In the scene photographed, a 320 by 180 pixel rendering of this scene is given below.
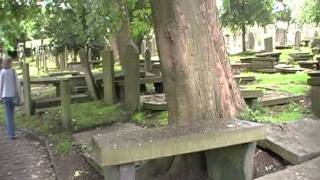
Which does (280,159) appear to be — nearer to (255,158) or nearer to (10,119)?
(255,158)

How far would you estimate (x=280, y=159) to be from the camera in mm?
6137

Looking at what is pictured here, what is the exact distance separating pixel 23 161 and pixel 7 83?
273 cm

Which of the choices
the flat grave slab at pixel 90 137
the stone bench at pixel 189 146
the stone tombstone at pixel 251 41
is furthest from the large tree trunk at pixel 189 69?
the stone tombstone at pixel 251 41

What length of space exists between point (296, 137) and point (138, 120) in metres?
4.01

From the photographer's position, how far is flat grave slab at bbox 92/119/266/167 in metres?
4.84

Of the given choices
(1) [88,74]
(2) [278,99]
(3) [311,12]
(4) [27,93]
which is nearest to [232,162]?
(2) [278,99]

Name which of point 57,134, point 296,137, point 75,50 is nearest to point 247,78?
point 57,134

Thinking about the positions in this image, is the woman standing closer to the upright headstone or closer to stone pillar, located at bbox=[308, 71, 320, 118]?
the upright headstone

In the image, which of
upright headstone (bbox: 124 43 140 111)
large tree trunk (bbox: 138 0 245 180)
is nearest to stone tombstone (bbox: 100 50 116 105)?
upright headstone (bbox: 124 43 140 111)

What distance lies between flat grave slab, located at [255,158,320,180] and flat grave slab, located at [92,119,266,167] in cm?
44

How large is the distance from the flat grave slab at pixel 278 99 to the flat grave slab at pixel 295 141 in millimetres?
1983

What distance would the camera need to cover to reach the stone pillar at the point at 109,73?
466 inches

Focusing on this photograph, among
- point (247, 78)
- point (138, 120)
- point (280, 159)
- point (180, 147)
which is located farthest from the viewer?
point (247, 78)

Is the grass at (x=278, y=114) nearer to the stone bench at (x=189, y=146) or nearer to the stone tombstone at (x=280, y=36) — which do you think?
the stone bench at (x=189, y=146)
